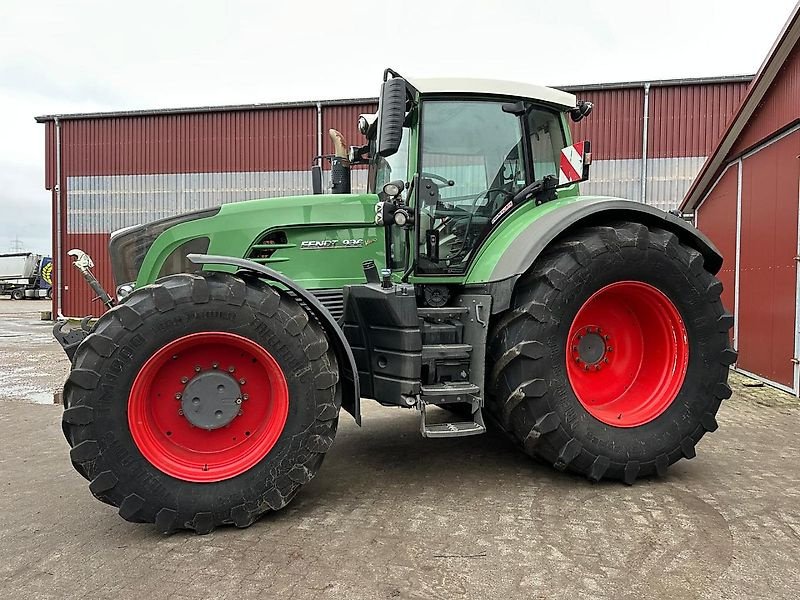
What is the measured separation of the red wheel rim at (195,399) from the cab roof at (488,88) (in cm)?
207

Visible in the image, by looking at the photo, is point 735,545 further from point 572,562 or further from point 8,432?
point 8,432

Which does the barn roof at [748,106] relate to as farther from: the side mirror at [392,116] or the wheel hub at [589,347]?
the side mirror at [392,116]

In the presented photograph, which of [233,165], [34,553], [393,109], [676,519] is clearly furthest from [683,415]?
[233,165]

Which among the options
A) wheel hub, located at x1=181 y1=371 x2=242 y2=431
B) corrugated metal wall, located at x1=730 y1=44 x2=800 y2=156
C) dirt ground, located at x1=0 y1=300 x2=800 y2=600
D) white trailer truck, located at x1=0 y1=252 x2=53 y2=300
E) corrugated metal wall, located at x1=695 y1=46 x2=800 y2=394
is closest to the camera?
dirt ground, located at x1=0 y1=300 x2=800 y2=600

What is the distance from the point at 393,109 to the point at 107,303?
2.43 m

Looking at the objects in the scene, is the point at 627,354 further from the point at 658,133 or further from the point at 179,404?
the point at 658,133

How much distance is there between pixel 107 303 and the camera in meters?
4.32

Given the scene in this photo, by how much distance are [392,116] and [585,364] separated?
2.09 m

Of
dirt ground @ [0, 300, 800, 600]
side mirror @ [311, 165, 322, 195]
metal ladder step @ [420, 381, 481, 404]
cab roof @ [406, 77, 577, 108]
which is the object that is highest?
cab roof @ [406, 77, 577, 108]


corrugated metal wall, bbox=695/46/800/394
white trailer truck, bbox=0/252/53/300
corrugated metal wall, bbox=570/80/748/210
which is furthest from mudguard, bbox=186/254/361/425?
white trailer truck, bbox=0/252/53/300

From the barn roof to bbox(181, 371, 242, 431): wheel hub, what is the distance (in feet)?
22.0

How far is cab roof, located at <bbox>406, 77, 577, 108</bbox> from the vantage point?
162 inches

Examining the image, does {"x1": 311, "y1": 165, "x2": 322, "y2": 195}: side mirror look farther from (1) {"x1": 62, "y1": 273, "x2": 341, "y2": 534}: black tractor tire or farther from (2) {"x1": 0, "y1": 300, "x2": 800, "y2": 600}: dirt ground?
(2) {"x1": 0, "y1": 300, "x2": 800, "y2": 600}: dirt ground

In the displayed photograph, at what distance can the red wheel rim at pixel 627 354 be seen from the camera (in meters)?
4.10
